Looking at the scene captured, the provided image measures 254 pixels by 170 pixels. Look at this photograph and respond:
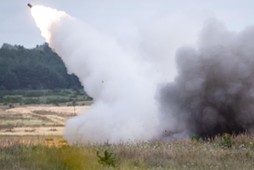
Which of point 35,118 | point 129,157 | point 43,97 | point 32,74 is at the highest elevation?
point 32,74

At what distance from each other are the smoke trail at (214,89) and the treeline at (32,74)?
82.0 meters

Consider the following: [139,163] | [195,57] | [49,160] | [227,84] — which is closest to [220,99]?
[227,84]

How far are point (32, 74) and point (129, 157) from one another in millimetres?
99352

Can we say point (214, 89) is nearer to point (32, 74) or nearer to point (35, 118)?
point (35, 118)

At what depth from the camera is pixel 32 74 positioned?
375 feet

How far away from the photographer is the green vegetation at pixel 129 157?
14727mm

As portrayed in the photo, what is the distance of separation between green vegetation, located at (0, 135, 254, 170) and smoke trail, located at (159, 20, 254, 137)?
6680mm

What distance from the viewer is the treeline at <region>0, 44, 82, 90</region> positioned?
4338 inches

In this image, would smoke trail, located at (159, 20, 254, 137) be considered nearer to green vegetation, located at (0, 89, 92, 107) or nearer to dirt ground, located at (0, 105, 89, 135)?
dirt ground, located at (0, 105, 89, 135)

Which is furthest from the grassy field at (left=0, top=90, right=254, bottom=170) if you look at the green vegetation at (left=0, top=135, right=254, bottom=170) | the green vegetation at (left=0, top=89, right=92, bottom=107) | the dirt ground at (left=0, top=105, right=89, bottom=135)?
the green vegetation at (left=0, top=89, right=92, bottom=107)

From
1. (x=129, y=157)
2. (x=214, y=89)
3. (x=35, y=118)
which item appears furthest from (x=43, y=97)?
(x=129, y=157)

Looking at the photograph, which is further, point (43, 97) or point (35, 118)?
point (43, 97)

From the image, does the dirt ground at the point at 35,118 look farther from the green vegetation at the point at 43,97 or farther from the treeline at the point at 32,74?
the treeline at the point at 32,74

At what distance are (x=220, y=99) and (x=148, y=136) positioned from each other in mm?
4844
